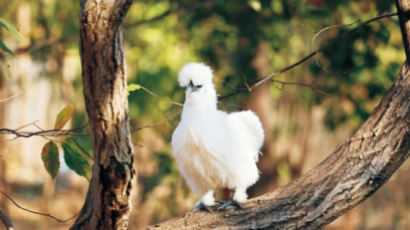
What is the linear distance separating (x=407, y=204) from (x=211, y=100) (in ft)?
24.2

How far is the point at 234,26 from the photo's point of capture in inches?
298

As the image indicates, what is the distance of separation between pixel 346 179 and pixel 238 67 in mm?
5705

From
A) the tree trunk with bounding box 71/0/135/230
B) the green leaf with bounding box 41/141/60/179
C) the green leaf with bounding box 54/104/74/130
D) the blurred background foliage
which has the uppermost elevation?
the blurred background foliage

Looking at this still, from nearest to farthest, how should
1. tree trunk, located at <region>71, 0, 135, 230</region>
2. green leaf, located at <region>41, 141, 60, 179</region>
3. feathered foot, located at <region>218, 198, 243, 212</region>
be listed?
tree trunk, located at <region>71, 0, 135, 230</region>, green leaf, located at <region>41, 141, 60, 179</region>, feathered foot, located at <region>218, 198, 243, 212</region>

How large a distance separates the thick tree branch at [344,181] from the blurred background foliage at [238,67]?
146 cm

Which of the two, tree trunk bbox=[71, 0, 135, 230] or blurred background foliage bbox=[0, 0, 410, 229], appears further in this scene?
blurred background foliage bbox=[0, 0, 410, 229]

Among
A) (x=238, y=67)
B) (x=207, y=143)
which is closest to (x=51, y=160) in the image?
(x=207, y=143)

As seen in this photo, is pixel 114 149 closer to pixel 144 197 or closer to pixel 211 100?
pixel 211 100

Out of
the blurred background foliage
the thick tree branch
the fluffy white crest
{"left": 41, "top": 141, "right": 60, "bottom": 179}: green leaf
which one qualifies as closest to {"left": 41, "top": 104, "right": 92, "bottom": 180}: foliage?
{"left": 41, "top": 141, "right": 60, "bottom": 179}: green leaf

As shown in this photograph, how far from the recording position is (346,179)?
3268mm

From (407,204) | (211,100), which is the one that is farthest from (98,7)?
(407,204)

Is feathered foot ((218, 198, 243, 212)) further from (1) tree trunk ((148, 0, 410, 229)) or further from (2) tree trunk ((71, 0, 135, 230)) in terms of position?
(2) tree trunk ((71, 0, 135, 230))

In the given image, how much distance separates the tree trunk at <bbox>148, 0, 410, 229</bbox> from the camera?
10.7 feet

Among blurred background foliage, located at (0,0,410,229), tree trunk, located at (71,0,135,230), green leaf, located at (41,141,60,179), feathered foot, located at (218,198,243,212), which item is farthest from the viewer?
blurred background foliage, located at (0,0,410,229)
